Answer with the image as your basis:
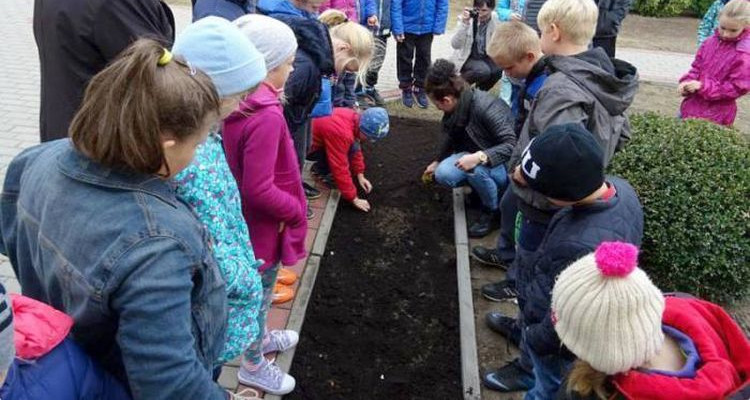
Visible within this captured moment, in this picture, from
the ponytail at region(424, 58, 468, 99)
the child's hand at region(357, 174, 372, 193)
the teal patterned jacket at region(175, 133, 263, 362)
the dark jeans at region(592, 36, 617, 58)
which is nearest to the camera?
the teal patterned jacket at region(175, 133, 263, 362)

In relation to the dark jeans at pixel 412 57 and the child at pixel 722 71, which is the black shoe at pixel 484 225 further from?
the dark jeans at pixel 412 57

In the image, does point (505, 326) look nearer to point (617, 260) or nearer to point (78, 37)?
point (617, 260)

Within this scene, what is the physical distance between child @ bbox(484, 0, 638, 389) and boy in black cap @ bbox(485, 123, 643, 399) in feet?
1.65

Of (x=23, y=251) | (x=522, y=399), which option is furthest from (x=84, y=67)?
(x=522, y=399)

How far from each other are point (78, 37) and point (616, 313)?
2465 millimetres

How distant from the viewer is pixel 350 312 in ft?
12.3

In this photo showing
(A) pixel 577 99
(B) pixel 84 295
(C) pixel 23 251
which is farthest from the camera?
(A) pixel 577 99

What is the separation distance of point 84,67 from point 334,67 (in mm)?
1502

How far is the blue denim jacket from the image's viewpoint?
134cm

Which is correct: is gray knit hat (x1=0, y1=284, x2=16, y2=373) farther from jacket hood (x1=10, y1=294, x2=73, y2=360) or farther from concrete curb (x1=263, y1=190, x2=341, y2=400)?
concrete curb (x1=263, y1=190, x2=341, y2=400)

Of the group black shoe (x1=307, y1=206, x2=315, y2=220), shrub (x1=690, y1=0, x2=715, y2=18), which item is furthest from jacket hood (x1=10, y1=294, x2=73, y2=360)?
shrub (x1=690, y1=0, x2=715, y2=18)

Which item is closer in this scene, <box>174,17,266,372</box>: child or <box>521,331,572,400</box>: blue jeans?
<box>174,17,266,372</box>: child

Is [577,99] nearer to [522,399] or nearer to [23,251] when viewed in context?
[522,399]

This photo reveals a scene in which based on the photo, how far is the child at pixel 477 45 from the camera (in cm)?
628
